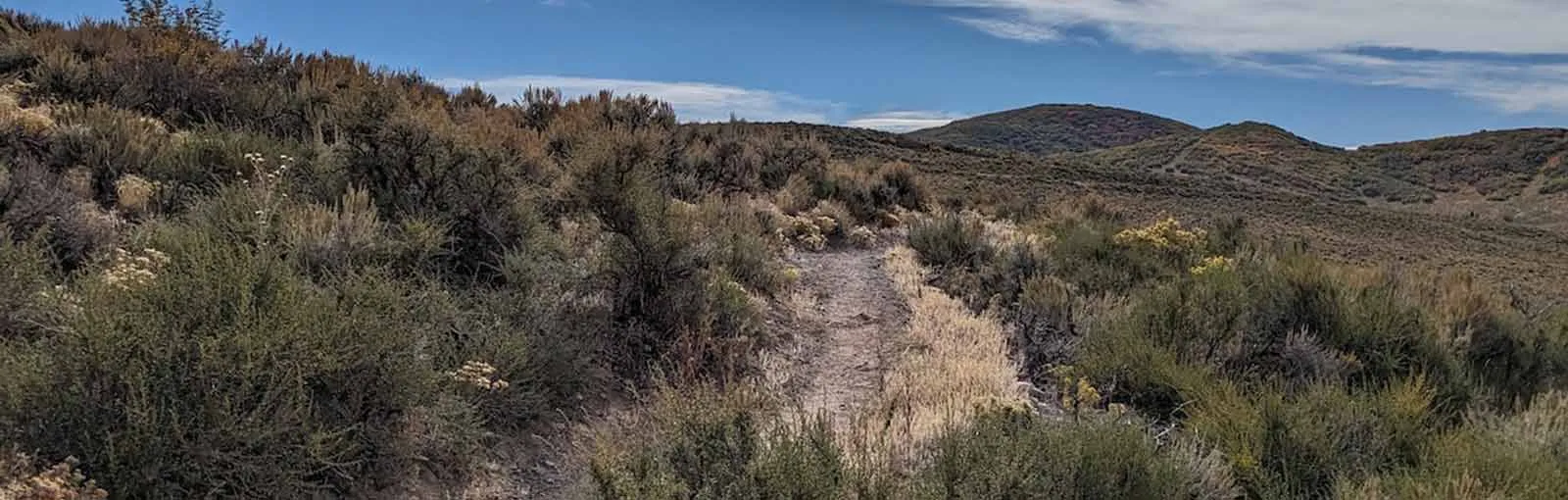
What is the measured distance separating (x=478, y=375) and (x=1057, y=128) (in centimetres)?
9855

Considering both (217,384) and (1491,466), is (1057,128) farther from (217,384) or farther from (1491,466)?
(217,384)

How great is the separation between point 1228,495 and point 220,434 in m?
4.45

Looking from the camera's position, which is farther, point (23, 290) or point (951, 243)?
point (951, 243)

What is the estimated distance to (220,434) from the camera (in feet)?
11.2

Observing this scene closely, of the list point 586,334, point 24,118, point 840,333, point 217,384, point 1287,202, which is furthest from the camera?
point 1287,202

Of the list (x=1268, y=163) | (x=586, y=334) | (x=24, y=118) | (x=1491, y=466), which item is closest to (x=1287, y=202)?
(x=1268, y=163)

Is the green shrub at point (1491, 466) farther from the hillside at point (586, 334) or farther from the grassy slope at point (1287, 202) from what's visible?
the grassy slope at point (1287, 202)

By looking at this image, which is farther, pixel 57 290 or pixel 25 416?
pixel 57 290

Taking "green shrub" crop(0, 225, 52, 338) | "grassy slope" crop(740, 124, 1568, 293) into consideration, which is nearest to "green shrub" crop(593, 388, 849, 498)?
"green shrub" crop(0, 225, 52, 338)

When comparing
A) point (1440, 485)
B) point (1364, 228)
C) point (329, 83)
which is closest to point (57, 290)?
point (1440, 485)

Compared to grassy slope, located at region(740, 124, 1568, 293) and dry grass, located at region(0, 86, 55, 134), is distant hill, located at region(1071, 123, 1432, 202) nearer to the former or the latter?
grassy slope, located at region(740, 124, 1568, 293)

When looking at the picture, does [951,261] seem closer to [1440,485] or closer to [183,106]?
[1440,485]

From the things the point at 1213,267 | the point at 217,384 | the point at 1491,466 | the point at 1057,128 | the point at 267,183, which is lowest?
the point at 1491,466

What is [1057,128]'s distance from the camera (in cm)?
9694
